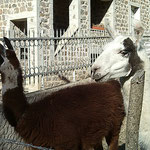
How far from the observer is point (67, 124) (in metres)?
3.23

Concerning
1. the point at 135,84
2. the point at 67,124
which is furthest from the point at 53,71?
the point at 135,84

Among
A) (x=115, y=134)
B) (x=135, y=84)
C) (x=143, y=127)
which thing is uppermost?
(x=135, y=84)

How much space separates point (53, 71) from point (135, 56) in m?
5.55

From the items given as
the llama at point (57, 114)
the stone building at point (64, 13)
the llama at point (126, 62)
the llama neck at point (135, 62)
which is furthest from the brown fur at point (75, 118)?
the stone building at point (64, 13)

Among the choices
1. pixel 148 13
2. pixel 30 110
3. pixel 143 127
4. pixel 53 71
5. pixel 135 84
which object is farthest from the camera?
pixel 148 13

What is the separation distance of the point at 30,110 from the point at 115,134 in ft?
4.09

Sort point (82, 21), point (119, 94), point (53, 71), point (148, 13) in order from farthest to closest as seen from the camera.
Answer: point (148, 13), point (82, 21), point (53, 71), point (119, 94)

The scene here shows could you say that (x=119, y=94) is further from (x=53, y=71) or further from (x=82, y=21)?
(x=82, y=21)

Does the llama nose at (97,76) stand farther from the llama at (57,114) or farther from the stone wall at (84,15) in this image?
the stone wall at (84,15)

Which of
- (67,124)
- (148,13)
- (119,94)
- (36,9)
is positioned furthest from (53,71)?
(148,13)

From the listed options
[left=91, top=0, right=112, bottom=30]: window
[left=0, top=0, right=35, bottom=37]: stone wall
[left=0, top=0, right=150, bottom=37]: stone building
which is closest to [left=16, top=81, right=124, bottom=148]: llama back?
[left=0, top=0, right=150, bottom=37]: stone building

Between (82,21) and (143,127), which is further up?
(82,21)

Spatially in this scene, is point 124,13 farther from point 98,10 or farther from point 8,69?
point 8,69

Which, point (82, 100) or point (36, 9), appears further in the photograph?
point (36, 9)
